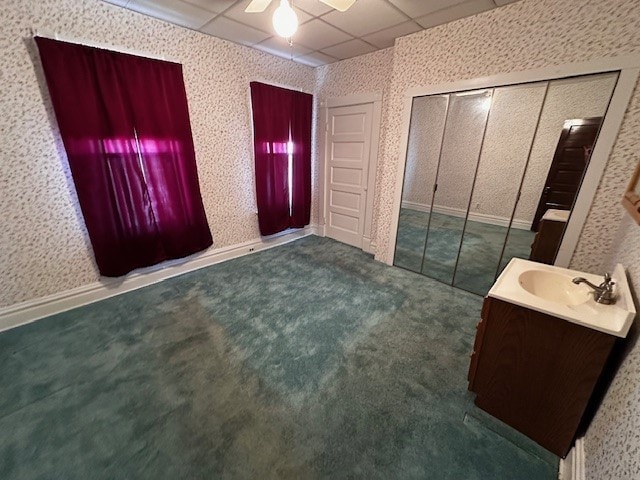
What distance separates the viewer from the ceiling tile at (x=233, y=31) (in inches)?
93.1

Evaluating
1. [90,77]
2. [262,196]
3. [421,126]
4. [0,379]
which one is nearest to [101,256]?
[0,379]

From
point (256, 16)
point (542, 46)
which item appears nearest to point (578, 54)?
point (542, 46)

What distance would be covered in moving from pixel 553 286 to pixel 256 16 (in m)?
3.03

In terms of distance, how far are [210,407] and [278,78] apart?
3.58 meters

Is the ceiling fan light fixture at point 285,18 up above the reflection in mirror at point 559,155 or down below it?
above

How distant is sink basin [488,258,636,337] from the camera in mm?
1056

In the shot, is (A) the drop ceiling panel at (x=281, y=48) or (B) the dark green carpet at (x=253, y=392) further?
(A) the drop ceiling panel at (x=281, y=48)

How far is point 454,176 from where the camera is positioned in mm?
2529

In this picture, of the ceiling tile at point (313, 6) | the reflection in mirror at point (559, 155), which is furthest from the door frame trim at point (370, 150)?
the reflection in mirror at point (559, 155)

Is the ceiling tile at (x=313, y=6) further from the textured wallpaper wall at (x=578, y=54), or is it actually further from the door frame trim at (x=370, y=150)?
the door frame trim at (x=370, y=150)

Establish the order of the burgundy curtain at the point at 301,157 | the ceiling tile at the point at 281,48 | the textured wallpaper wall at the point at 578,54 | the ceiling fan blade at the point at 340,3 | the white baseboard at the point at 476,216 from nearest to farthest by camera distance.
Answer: the textured wallpaper wall at the point at 578,54 < the ceiling fan blade at the point at 340,3 < the white baseboard at the point at 476,216 < the ceiling tile at the point at 281,48 < the burgundy curtain at the point at 301,157

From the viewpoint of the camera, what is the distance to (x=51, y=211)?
6.82ft

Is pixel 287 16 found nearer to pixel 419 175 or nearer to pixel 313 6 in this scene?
pixel 313 6

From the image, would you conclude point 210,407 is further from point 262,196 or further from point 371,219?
point 371,219
